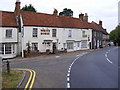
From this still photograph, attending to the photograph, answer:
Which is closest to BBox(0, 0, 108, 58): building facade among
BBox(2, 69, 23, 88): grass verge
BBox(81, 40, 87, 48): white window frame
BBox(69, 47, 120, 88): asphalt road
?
BBox(81, 40, 87, 48): white window frame

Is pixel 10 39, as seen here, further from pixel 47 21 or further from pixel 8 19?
pixel 47 21

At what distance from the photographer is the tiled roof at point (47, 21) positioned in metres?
34.1

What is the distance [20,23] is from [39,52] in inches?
265

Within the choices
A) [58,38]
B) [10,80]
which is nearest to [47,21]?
[58,38]

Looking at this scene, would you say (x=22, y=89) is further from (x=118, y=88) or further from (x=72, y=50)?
(x=72, y=50)

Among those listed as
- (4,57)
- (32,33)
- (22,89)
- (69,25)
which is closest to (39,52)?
(32,33)

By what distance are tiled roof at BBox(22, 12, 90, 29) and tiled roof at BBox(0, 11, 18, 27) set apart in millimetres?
2069

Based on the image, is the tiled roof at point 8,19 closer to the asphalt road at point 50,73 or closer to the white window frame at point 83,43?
the asphalt road at point 50,73

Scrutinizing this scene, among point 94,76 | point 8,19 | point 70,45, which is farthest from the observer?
point 70,45

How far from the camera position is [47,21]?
37.1 metres

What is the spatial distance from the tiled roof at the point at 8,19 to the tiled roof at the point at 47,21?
2.07m

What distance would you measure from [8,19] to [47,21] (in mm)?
8501

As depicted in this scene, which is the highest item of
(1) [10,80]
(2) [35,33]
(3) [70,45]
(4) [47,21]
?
(4) [47,21]

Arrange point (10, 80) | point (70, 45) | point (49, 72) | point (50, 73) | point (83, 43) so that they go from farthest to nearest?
1. point (83, 43)
2. point (70, 45)
3. point (49, 72)
4. point (50, 73)
5. point (10, 80)
